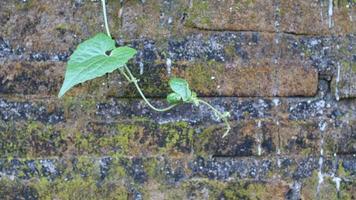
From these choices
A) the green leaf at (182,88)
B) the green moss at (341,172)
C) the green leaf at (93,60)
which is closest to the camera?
the green leaf at (93,60)

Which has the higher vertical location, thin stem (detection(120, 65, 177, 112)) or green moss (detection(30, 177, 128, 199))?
thin stem (detection(120, 65, 177, 112))

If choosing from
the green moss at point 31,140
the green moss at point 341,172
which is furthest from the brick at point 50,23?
the green moss at point 341,172

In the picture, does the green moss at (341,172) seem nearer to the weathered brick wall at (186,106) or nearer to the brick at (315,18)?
the weathered brick wall at (186,106)

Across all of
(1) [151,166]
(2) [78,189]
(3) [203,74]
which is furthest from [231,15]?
(2) [78,189]

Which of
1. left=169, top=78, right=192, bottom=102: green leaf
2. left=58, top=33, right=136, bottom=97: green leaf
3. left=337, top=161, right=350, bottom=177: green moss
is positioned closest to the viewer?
left=58, top=33, right=136, bottom=97: green leaf

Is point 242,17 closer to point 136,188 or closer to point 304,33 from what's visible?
point 304,33

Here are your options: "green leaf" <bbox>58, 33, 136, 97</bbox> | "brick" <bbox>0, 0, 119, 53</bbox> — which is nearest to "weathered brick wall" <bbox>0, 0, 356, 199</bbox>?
"brick" <bbox>0, 0, 119, 53</bbox>

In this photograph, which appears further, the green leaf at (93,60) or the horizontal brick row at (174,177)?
the horizontal brick row at (174,177)

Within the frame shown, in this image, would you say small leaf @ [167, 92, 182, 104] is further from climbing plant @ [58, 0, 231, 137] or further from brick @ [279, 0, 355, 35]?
brick @ [279, 0, 355, 35]
